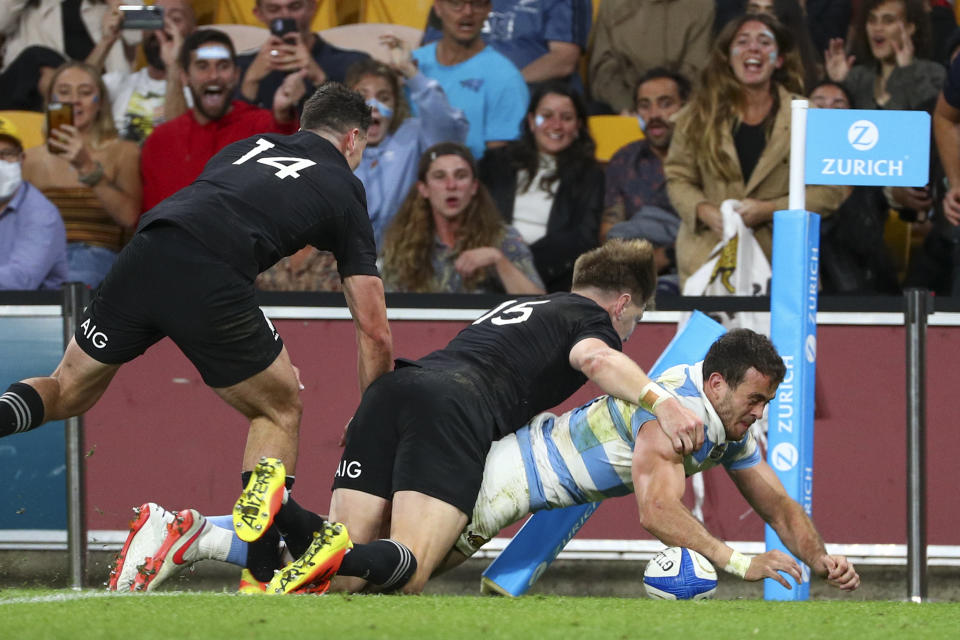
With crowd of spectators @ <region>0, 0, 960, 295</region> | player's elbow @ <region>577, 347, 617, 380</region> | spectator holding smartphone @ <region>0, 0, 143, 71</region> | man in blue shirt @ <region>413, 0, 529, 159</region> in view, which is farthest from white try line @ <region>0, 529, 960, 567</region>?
spectator holding smartphone @ <region>0, 0, 143, 71</region>

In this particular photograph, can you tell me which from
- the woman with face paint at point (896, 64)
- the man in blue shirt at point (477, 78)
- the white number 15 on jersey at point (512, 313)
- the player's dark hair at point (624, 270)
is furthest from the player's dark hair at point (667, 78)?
the white number 15 on jersey at point (512, 313)

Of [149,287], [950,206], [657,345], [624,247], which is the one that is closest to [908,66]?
[950,206]

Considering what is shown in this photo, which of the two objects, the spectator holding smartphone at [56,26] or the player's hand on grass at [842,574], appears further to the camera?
the spectator holding smartphone at [56,26]

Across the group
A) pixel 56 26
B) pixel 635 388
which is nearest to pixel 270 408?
pixel 635 388

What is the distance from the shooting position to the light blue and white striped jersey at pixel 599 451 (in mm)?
4863

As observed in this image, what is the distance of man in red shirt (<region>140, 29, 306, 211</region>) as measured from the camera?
7.68m

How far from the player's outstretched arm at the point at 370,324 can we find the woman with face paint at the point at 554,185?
8.23ft

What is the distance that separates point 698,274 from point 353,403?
203 centimetres

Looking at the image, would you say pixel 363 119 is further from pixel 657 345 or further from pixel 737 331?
pixel 657 345

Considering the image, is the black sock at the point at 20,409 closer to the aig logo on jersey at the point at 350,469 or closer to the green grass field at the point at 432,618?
the green grass field at the point at 432,618

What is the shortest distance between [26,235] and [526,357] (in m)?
3.70

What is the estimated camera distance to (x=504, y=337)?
17.2 feet

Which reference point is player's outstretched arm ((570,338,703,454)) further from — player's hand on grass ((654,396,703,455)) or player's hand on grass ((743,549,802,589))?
player's hand on grass ((743,549,802,589))

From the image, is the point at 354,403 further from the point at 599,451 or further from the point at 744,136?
the point at 744,136
